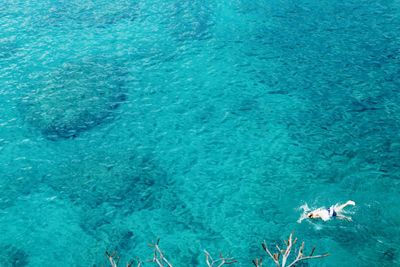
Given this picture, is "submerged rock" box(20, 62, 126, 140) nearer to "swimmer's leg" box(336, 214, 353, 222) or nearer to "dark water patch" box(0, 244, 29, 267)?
"dark water patch" box(0, 244, 29, 267)

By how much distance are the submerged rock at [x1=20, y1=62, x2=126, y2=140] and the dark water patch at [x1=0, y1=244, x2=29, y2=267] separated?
707 centimetres

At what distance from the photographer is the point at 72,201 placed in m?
20.6

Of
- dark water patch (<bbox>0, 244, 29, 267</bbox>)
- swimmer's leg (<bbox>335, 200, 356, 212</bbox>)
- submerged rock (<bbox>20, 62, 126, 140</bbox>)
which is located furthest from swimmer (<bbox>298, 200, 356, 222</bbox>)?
submerged rock (<bbox>20, 62, 126, 140</bbox>)

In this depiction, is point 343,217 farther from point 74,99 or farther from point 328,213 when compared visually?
point 74,99

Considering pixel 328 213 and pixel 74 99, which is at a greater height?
pixel 74 99

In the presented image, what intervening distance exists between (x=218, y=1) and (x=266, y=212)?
73.1 feet

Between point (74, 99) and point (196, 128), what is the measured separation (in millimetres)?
8051

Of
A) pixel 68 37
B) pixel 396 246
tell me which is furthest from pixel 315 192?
pixel 68 37

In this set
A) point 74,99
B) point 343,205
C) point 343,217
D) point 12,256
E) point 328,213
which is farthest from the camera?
point 74,99

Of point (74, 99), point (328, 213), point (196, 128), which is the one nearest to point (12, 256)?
point (74, 99)

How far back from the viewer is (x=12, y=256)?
729 inches

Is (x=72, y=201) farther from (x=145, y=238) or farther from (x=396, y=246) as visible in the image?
(x=396, y=246)

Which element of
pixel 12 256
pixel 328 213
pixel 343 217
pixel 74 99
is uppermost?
pixel 74 99

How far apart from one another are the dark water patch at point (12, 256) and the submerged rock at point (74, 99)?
707 cm
